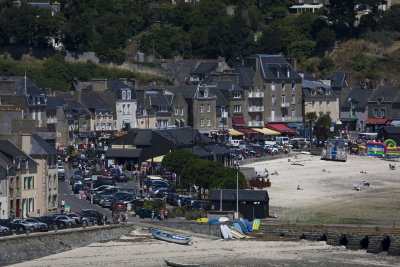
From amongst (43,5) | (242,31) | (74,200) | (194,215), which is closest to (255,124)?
(242,31)

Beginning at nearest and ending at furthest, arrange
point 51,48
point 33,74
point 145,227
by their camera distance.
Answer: point 145,227, point 33,74, point 51,48

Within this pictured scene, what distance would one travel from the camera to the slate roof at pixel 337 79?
167500 mm

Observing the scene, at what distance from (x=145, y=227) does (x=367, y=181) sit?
36274mm

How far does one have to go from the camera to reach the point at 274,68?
519 feet

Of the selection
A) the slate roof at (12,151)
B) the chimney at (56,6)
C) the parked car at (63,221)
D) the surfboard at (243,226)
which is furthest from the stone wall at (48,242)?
the chimney at (56,6)

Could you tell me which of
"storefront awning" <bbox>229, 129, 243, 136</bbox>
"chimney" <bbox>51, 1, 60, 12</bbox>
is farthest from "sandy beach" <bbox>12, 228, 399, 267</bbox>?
"chimney" <bbox>51, 1, 60, 12</bbox>

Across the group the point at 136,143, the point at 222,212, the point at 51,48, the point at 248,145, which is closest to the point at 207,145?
the point at 136,143

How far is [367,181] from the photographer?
119688mm

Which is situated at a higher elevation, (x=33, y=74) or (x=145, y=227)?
(x=33, y=74)

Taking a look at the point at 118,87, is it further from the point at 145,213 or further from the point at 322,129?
the point at 145,213

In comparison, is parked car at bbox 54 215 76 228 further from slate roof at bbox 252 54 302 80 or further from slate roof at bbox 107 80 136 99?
slate roof at bbox 252 54 302 80

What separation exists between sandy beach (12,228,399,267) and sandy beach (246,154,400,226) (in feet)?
28.3

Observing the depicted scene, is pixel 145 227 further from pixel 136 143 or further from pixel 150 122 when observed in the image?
pixel 150 122

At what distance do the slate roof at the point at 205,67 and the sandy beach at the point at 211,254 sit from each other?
254ft
